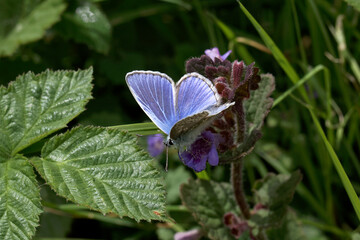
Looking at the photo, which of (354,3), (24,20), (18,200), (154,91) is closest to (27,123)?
(18,200)

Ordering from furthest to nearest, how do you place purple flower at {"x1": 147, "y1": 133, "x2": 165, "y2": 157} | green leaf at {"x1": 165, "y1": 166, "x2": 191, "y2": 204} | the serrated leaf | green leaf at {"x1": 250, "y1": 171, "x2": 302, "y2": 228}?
1. purple flower at {"x1": 147, "y1": 133, "x2": 165, "y2": 157}
2. green leaf at {"x1": 165, "y1": 166, "x2": 191, "y2": 204}
3. green leaf at {"x1": 250, "y1": 171, "x2": 302, "y2": 228}
4. the serrated leaf

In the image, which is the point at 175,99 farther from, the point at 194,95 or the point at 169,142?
the point at 169,142

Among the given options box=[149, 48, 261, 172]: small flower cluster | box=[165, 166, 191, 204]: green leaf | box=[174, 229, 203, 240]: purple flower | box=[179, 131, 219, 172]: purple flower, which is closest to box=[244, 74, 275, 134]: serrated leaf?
box=[149, 48, 261, 172]: small flower cluster

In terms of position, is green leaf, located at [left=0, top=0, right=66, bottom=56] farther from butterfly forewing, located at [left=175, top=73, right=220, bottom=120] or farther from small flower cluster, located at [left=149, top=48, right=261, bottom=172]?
butterfly forewing, located at [left=175, top=73, right=220, bottom=120]

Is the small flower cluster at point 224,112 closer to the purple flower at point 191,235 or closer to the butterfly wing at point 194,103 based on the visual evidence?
the butterfly wing at point 194,103

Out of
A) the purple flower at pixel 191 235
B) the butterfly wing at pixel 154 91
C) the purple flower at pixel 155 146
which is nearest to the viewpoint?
the butterfly wing at pixel 154 91

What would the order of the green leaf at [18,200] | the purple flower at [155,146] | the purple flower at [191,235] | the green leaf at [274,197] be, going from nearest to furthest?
the green leaf at [18,200], the green leaf at [274,197], the purple flower at [191,235], the purple flower at [155,146]

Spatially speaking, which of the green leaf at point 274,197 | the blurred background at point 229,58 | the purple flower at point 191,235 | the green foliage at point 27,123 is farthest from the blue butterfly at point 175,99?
the blurred background at point 229,58
